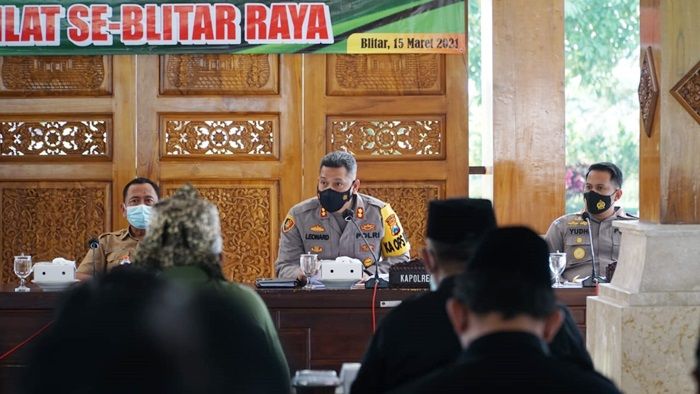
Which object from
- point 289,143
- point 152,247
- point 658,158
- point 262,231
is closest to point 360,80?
point 289,143

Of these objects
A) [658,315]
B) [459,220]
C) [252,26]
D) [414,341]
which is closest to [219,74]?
[252,26]

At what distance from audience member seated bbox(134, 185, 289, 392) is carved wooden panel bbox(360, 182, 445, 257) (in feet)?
12.5

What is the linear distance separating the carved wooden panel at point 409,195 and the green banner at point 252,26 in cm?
80

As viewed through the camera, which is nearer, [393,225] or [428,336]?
[428,336]

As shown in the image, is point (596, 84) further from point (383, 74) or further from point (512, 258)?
point (512, 258)

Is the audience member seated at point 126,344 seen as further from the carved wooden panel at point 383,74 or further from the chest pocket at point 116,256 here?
the carved wooden panel at point 383,74

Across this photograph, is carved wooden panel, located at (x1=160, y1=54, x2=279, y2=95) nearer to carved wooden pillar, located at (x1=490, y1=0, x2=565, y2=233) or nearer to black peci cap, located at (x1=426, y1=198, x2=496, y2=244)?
carved wooden pillar, located at (x1=490, y1=0, x2=565, y2=233)

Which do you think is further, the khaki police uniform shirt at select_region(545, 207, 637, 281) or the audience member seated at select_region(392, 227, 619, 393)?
the khaki police uniform shirt at select_region(545, 207, 637, 281)

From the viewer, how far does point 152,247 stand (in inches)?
113

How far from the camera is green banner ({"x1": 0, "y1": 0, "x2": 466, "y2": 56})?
6.59 meters

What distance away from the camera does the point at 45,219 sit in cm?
675

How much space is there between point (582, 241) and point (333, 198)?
1.39 metres

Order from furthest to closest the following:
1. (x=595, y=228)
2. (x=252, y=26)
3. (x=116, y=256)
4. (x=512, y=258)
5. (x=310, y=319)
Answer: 1. (x=252, y=26)
2. (x=595, y=228)
3. (x=116, y=256)
4. (x=310, y=319)
5. (x=512, y=258)

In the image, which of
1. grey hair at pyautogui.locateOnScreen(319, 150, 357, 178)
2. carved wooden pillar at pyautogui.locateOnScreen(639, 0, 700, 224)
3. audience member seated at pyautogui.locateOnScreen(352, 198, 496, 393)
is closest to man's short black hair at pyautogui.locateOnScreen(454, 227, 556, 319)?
audience member seated at pyautogui.locateOnScreen(352, 198, 496, 393)
